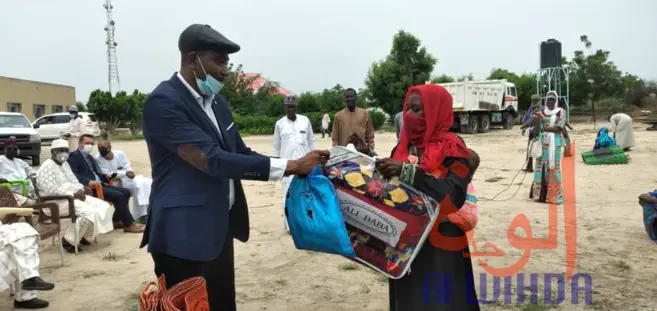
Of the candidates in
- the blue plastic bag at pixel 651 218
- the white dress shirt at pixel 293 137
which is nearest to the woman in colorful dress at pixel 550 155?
the blue plastic bag at pixel 651 218

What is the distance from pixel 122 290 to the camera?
186 inches

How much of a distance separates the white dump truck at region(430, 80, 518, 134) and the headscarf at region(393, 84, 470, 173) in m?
24.2

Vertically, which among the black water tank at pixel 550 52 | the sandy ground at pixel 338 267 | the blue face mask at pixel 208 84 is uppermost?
the black water tank at pixel 550 52

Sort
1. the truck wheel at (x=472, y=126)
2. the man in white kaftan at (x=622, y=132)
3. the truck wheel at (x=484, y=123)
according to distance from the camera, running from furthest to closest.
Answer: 1. the truck wheel at (x=484, y=123)
2. the truck wheel at (x=472, y=126)
3. the man in white kaftan at (x=622, y=132)

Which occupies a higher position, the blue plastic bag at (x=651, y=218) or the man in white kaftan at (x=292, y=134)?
the man in white kaftan at (x=292, y=134)

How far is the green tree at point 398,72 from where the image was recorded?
114 ft

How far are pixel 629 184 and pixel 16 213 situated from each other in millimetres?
10135

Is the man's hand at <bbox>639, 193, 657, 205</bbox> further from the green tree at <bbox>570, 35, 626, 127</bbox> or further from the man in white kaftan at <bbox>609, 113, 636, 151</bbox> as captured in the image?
the green tree at <bbox>570, 35, 626, 127</bbox>

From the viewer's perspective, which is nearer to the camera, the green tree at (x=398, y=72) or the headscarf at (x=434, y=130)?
the headscarf at (x=434, y=130)

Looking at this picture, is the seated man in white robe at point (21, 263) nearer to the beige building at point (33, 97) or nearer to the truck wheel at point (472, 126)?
the truck wheel at point (472, 126)

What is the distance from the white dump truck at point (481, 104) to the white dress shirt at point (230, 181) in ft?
80.7

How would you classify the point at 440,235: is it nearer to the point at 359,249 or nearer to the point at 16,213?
the point at 359,249

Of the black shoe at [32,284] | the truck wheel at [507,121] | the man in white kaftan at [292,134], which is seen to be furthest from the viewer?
the truck wheel at [507,121]

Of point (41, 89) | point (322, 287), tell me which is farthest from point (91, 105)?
point (322, 287)
